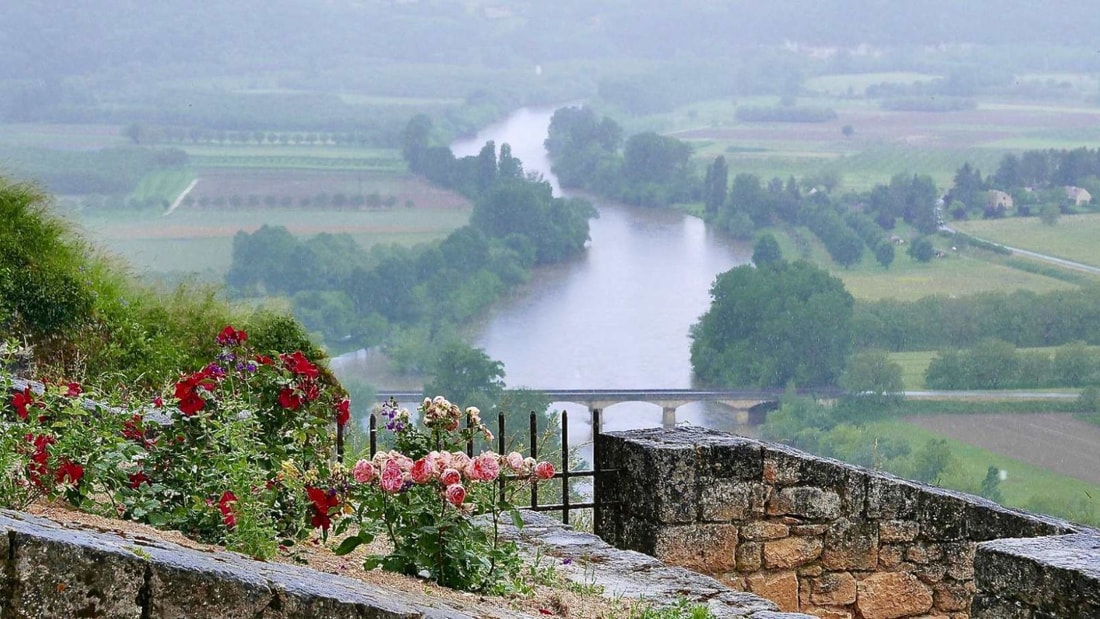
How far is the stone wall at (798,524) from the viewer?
5.79m

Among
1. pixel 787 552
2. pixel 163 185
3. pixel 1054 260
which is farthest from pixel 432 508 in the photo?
pixel 163 185

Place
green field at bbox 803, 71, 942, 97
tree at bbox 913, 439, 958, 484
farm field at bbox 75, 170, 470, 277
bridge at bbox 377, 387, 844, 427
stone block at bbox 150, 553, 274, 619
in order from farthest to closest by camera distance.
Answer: green field at bbox 803, 71, 942, 97 → farm field at bbox 75, 170, 470, 277 → bridge at bbox 377, 387, 844, 427 → tree at bbox 913, 439, 958, 484 → stone block at bbox 150, 553, 274, 619

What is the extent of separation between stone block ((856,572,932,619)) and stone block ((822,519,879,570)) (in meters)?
0.09

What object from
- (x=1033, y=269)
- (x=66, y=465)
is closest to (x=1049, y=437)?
(x=1033, y=269)

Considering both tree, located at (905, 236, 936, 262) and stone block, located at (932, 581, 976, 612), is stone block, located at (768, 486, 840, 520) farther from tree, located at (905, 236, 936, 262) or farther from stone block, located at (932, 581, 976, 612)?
tree, located at (905, 236, 936, 262)

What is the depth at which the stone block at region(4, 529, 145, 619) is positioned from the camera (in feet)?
9.25

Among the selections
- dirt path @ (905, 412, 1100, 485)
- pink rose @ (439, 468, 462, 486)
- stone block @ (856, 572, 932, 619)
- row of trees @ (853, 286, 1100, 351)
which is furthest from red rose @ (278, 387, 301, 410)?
row of trees @ (853, 286, 1100, 351)

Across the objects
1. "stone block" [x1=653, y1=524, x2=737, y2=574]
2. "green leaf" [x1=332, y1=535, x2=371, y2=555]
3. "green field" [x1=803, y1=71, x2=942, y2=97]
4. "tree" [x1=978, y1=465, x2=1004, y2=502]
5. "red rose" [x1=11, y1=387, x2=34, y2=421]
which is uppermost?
"green field" [x1=803, y1=71, x2=942, y2=97]

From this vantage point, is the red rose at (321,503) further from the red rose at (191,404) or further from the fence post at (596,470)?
the fence post at (596,470)

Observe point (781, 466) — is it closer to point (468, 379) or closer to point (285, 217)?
point (468, 379)

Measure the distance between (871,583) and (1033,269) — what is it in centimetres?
5856

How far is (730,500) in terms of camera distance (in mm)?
5852

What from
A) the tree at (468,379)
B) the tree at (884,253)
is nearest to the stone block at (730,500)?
the tree at (468,379)

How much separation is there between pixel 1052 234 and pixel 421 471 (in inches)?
2586
